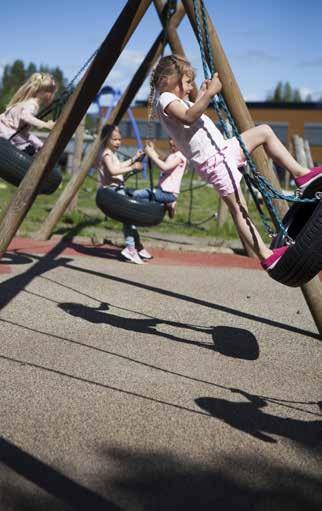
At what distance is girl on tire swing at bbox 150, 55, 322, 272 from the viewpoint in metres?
4.59

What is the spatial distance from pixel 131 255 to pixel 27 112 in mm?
2287

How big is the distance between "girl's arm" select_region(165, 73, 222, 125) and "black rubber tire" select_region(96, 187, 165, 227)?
2964mm

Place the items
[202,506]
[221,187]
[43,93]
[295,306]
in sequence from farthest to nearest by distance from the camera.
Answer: [43,93] → [295,306] → [221,187] → [202,506]

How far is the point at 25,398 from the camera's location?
3803mm

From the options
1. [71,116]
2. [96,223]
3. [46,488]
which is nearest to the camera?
[46,488]

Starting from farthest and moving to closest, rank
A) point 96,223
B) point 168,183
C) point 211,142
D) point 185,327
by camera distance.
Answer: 1. point 96,223
2. point 168,183
3. point 185,327
4. point 211,142

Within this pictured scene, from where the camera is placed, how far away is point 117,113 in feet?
28.5

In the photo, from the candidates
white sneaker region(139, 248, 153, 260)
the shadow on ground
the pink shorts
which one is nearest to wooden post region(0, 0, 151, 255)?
the pink shorts

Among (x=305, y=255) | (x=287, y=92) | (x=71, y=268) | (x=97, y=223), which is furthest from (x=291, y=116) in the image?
(x=287, y=92)

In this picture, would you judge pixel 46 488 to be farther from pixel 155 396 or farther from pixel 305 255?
pixel 305 255

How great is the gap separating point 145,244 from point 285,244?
5544mm

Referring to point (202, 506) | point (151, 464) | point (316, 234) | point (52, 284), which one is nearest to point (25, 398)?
point (151, 464)

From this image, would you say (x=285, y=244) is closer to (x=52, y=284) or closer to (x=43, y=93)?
(x=52, y=284)

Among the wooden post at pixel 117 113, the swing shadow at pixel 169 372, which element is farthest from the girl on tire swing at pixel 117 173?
the swing shadow at pixel 169 372
